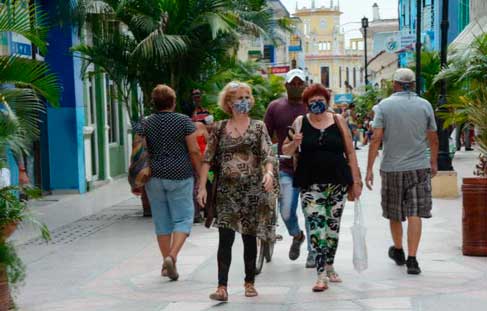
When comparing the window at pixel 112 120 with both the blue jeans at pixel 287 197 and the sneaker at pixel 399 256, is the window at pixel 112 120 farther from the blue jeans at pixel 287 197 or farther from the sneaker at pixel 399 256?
the sneaker at pixel 399 256

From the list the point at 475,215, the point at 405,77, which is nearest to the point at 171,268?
the point at 405,77

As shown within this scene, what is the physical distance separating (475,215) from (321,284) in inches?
91.5

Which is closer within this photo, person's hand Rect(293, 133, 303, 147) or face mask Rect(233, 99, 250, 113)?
face mask Rect(233, 99, 250, 113)

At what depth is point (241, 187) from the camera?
7.34 metres

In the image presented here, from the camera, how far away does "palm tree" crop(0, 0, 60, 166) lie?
6773mm

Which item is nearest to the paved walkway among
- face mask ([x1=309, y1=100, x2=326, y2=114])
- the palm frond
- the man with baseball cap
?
the man with baseball cap

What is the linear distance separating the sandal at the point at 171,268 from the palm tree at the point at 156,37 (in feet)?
18.2

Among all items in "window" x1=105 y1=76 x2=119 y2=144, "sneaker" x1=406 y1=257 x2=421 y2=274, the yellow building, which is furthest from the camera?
the yellow building

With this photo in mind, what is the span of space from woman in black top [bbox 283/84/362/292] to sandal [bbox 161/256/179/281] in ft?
4.19

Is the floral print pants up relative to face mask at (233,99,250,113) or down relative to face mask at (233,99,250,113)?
down

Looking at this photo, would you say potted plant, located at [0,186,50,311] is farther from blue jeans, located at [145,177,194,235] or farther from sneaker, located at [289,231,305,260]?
sneaker, located at [289,231,305,260]

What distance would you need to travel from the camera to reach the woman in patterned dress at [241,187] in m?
7.31

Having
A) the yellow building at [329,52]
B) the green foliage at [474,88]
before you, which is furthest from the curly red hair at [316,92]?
the yellow building at [329,52]

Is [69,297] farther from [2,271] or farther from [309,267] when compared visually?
[309,267]
